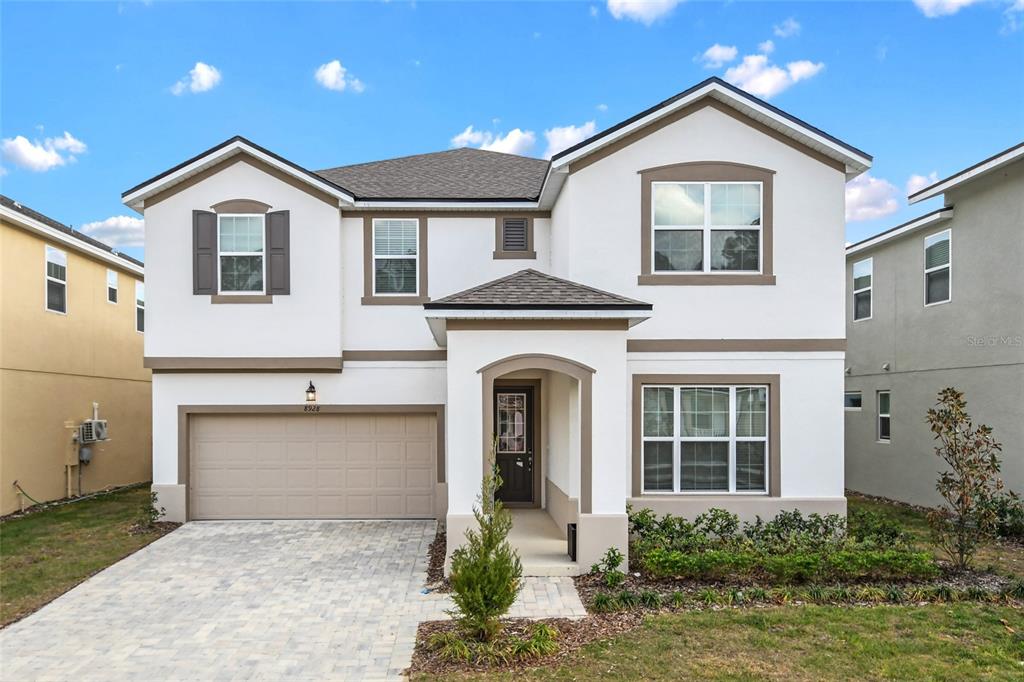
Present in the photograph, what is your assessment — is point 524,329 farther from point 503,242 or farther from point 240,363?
point 240,363

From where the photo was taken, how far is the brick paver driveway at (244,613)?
6082 millimetres

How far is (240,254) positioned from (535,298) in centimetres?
612

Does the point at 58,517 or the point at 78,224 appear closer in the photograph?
the point at 58,517

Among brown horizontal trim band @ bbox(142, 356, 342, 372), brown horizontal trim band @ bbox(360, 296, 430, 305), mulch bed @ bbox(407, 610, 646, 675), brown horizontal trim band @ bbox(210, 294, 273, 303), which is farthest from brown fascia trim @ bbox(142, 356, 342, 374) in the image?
mulch bed @ bbox(407, 610, 646, 675)

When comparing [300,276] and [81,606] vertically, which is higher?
[300,276]

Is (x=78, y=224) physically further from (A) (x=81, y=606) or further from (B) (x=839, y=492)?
(B) (x=839, y=492)

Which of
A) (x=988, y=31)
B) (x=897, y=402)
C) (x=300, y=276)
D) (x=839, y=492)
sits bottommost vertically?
(x=839, y=492)

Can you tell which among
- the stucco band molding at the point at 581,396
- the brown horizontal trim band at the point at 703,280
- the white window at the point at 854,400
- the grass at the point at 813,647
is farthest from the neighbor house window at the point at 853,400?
the stucco band molding at the point at 581,396

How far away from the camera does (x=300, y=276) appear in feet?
38.2

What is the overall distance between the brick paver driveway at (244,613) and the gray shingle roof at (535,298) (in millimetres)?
3632

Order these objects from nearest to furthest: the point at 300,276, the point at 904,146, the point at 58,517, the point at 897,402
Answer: the point at 300,276 < the point at 58,517 < the point at 897,402 < the point at 904,146

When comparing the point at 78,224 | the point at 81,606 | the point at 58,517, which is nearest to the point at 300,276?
the point at 81,606

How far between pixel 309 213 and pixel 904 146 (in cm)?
1428

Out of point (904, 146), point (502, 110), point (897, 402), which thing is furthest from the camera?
point (502, 110)
